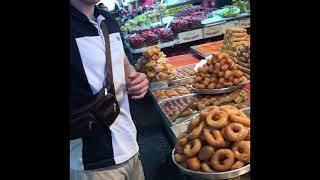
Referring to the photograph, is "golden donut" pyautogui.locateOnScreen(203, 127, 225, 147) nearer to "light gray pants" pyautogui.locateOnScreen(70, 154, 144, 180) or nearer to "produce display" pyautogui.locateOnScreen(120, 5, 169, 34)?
"light gray pants" pyautogui.locateOnScreen(70, 154, 144, 180)

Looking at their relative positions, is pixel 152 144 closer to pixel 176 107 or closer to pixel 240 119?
pixel 176 107

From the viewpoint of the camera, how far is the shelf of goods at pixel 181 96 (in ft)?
9.72

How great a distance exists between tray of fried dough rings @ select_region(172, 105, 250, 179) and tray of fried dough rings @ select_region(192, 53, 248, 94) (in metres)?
1.45

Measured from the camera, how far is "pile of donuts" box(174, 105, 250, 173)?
2.03m

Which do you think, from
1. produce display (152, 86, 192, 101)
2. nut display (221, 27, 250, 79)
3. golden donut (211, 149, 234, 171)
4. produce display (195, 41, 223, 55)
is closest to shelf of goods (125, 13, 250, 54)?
produce display (195, 41, 223, 55)

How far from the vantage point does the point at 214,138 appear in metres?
2.09

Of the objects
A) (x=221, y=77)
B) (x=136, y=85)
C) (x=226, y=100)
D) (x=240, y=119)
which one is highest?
(x=136, y=85)

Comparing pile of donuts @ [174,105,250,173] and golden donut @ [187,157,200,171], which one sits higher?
pile of donuts @ [174,105,250,173]

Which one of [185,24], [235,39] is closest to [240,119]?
[235,39]

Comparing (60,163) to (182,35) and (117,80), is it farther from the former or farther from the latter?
(182,35)

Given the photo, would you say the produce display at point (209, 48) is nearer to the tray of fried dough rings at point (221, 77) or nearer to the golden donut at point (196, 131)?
the tray of fried dough rings at point (221, 77)

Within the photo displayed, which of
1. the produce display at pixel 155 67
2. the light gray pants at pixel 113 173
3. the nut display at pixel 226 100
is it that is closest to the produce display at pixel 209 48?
the produce display at pixel 155 67

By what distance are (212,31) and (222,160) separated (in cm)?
438
